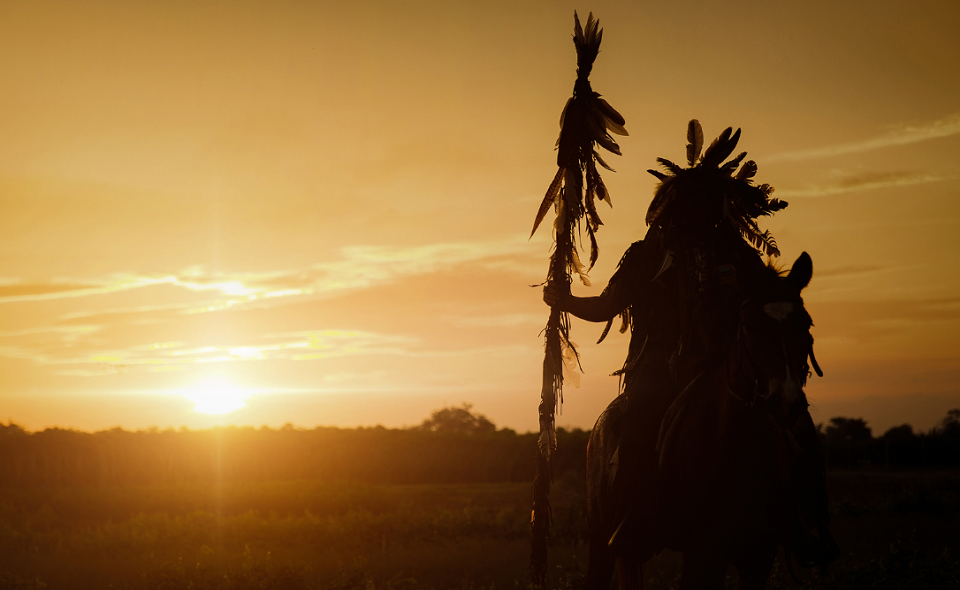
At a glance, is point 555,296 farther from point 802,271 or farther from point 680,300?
point 802,271

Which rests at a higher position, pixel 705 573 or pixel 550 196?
pixel 550 196

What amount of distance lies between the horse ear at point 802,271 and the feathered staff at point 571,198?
8.42 ft

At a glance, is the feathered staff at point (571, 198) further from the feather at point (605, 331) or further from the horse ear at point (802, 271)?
the horse ear at point (802, 271)

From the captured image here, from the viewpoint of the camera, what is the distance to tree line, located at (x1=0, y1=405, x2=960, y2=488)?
116 ft

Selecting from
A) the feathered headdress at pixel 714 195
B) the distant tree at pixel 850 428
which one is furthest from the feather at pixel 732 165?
the distant tree at pixel 850 428

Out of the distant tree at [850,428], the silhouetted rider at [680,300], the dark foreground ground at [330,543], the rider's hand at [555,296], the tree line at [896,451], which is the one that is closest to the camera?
the silhouetted rider at [680,300]

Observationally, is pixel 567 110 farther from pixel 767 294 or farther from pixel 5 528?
pixel 5 528

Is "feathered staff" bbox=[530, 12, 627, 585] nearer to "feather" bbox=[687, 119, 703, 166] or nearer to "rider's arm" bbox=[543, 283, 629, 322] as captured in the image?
"rider's arm" bbox=[543, 283, 629, 322]

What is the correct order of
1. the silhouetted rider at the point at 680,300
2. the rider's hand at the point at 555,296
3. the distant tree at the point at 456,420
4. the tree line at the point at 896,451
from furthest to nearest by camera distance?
1. the distant tree at the point at 456,420
2. the tree line at the point at 896,451
3. the rider's hand at the point at 555,296
4. the silhouetted rider at the point at 680,300

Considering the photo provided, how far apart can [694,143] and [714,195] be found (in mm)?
647

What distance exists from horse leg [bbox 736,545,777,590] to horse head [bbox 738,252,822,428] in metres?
1.12

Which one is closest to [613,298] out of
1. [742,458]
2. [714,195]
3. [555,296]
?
[555,296]

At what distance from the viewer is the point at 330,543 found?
675 inches

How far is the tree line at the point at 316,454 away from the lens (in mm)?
35344
